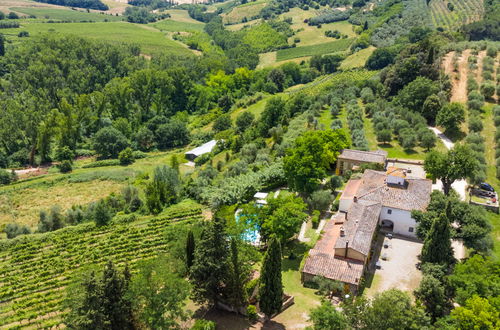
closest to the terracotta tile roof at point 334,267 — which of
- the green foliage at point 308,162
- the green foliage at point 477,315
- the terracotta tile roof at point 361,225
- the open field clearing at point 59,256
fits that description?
the terracotta tile roof at point 361,225

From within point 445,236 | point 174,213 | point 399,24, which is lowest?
point 174,213

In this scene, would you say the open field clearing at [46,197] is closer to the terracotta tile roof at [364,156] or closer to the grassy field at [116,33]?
the terracotta tile roof at [364,156]

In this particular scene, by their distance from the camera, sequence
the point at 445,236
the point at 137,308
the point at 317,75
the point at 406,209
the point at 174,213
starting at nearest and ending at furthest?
1. the point at 137,308
2. the point at 445,236
3. the point at 406,209
4. the point at 174,213
5. the point at 317,75

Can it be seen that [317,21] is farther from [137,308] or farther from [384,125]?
[137,308]

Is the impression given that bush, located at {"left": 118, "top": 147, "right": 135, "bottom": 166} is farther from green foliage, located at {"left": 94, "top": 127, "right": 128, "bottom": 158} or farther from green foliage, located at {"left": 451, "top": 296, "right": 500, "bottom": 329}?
green foliage, located at {"left": 451, "top": 296, "right": 500, "bottom": 329}

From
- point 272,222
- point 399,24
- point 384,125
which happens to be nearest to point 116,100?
point 384,125

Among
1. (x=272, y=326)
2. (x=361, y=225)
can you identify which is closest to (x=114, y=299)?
(x=272, y=326)

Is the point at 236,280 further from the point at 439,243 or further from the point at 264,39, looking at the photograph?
the point at 264,39
